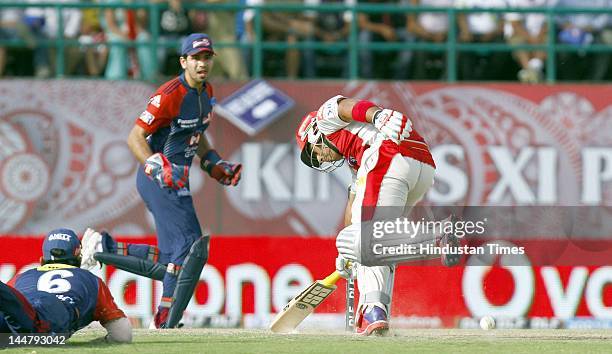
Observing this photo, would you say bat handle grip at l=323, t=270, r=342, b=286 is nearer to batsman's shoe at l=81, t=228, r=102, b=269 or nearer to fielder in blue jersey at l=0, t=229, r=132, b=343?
fielder in blue jersey at l=0, t=229, r=132, b=343

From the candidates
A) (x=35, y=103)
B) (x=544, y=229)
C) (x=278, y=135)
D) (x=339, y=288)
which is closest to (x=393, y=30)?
(x=278, y=135)

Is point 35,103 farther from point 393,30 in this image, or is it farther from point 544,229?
point 544,229

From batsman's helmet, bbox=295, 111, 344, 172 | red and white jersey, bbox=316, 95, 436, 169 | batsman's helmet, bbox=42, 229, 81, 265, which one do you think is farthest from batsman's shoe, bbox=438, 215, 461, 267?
batsman's helmet, bbox=42, 229, 81, 265

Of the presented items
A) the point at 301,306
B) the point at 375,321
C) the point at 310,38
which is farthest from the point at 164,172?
the point at 310,38

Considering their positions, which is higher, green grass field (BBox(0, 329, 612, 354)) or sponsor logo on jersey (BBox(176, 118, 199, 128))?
sponsor logo on jersey (BBox(176, 118, 199, 128))

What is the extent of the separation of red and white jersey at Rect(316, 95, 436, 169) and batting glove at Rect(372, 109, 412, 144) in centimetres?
21

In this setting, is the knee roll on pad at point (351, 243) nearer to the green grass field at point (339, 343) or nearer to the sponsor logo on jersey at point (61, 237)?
the green grass field at point (339, 343)

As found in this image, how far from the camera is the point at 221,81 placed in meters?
16.1

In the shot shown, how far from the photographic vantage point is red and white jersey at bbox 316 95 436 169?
9969 mm

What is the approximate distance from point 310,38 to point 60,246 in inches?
306

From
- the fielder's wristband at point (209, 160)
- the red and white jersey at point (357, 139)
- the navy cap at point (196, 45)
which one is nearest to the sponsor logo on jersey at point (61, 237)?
the red and white jersey at point (357, 139)

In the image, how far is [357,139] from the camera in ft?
33.1

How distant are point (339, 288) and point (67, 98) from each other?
197 inches

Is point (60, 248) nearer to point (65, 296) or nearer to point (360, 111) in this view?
point (65, 296)
